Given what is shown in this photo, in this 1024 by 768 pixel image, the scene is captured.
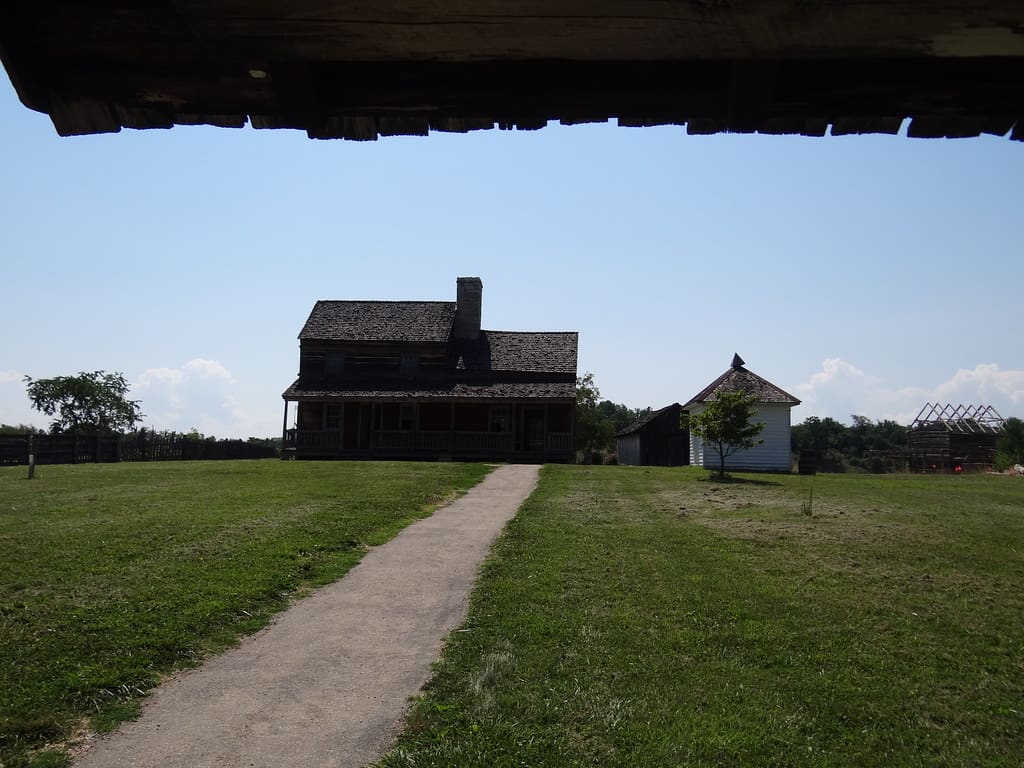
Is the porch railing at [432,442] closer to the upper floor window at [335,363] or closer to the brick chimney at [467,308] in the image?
the upper floor window at [335,363]

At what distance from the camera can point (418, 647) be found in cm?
709

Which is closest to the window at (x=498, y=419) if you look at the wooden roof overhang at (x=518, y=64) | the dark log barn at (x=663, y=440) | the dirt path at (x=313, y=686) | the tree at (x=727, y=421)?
the dark log barn at (x=663, y=440)

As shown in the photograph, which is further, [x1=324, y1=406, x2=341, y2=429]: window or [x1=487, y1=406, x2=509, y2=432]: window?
[x1=324, y1=406, x2=341, y2=429]: window

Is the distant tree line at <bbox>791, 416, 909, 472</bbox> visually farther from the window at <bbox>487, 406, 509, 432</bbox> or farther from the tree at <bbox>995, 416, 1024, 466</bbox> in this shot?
the window at <bbox>487, 406, 509, 432</bbox>

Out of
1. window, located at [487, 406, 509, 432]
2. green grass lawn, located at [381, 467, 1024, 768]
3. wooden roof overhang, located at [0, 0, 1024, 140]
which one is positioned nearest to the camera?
wooden roof overhang, located at [0, 0, 1024, 140]

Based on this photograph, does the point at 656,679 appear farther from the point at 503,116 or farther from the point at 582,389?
the point at 582,389

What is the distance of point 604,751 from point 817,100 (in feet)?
13.3

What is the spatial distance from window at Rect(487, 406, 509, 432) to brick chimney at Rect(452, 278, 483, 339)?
5.66 m

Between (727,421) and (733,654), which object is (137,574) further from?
(727,421)

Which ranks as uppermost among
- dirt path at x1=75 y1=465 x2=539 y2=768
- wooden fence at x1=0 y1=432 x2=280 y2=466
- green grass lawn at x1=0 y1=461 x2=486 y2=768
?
wooden fence at x1=0 y1=432 x2=280 y2=466

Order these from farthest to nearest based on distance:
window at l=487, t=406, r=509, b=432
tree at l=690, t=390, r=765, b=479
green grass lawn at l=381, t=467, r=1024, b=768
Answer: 1. window at l=487, t=406, r=509, b=432
2. tree at l=690, t=390, r=765, b=479
3. green grass lawn at l=381, t=467, r=1024, b=768

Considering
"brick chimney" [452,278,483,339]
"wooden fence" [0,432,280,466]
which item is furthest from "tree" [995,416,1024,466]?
"wooden fence" [0,432,280,466]

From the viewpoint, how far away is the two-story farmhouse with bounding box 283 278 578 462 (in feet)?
126

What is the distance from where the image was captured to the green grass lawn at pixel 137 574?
18.8 ft
